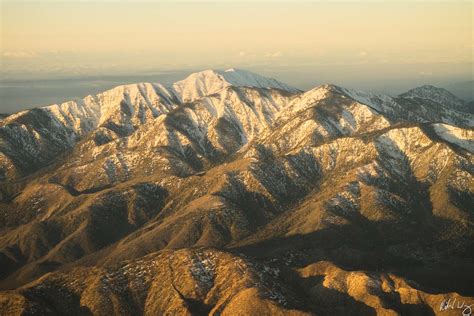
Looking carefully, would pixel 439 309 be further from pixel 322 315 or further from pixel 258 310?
pixel 258 310

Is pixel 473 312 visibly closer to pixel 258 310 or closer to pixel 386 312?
pixel 386 312

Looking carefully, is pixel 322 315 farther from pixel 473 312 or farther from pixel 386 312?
pixel 473 312

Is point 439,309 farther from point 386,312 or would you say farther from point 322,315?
point 322,315

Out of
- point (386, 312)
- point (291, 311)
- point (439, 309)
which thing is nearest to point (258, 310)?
point (291, 311)

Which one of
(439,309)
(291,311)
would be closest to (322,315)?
(291,311)

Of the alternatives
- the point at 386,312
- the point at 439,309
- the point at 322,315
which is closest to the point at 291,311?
the point at 322,315
